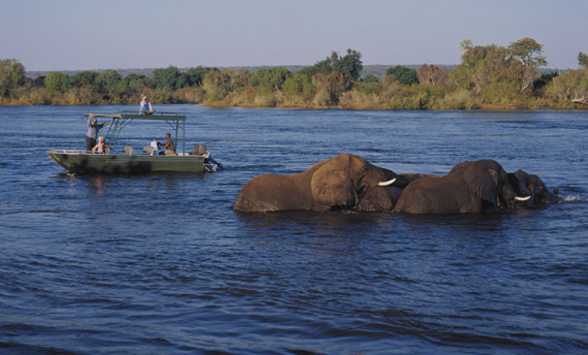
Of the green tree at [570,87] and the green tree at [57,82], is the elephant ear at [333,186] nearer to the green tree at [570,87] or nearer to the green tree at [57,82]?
the green tree at [570,87]

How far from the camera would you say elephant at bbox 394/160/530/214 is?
16.3 m

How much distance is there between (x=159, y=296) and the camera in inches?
397

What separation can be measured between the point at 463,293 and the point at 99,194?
43.3 ft

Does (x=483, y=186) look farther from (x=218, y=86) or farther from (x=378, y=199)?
Result: (x=218, y=86)

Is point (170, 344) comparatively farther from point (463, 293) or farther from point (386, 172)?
point (386, 172)

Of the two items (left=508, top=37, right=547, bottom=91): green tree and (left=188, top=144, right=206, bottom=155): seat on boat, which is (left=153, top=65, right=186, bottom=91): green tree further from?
(left=188, top=144, right=206, bottom=155): seat on boat

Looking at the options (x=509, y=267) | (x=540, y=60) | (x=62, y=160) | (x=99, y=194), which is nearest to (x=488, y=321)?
(x=509, y=267)

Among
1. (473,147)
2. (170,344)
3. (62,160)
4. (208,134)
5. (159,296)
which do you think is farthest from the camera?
(208,134)

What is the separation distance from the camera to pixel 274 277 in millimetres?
11148

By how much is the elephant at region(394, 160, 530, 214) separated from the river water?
417mm

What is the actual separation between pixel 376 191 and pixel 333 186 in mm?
1147

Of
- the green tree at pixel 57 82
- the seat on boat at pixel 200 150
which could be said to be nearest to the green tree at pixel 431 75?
the green tree at pixel 57 82

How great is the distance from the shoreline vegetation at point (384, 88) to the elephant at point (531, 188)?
240ft

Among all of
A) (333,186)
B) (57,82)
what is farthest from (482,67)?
(333,186)
